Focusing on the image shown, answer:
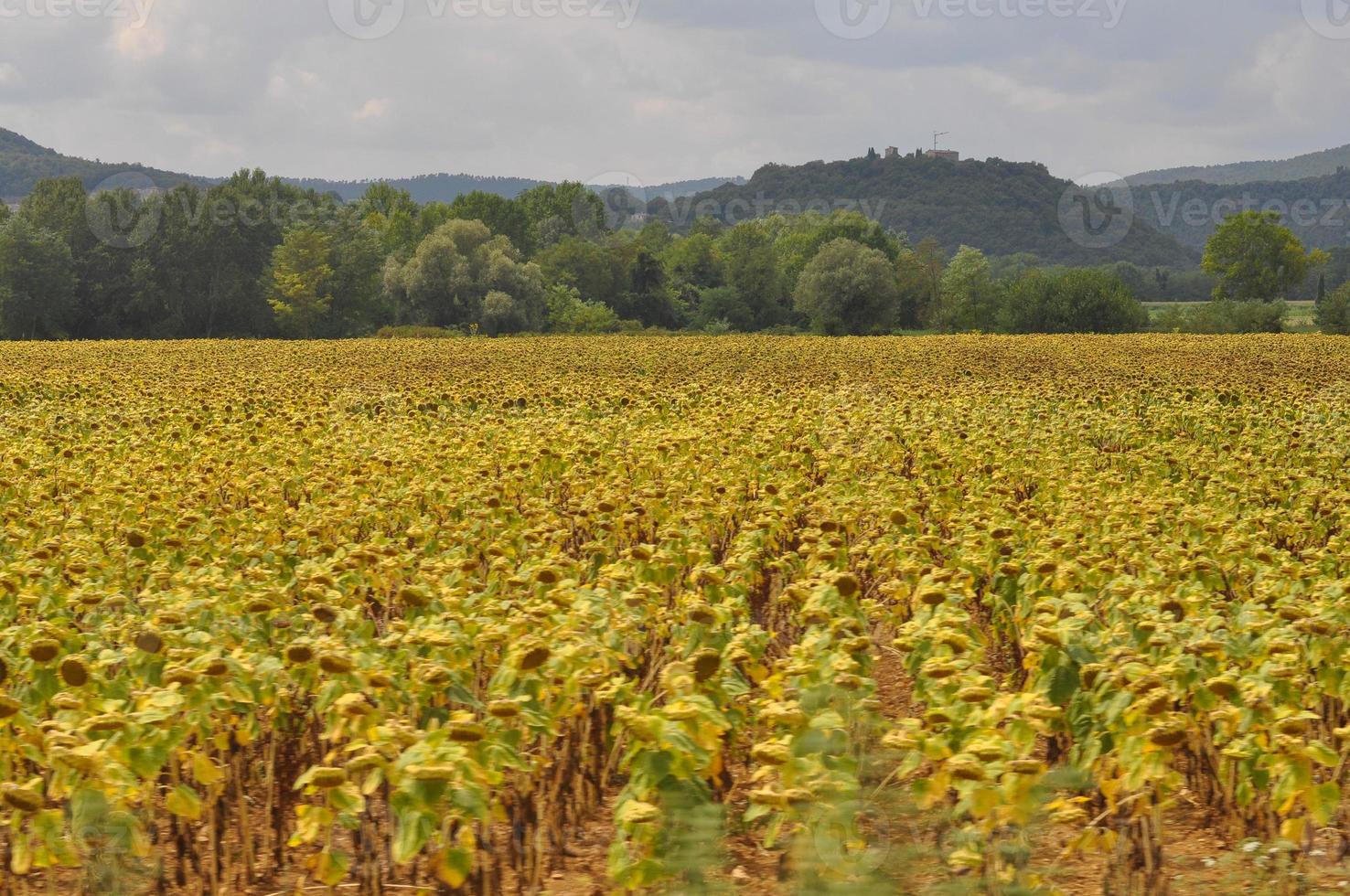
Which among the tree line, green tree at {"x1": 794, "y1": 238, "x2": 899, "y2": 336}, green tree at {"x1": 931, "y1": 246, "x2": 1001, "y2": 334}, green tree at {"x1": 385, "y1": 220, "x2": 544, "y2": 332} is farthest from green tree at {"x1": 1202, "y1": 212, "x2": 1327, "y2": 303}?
green tree at {"x1": 385, "y1": 220, "x2": 544, "y2": 332}

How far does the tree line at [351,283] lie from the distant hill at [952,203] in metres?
81.1

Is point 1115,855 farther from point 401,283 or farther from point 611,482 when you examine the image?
point 401,283

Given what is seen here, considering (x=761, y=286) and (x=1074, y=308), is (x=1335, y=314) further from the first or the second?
(x=761, y=286)

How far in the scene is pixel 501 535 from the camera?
24.1 ft

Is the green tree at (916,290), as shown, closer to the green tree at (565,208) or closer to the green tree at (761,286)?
the green tree at (761,286)

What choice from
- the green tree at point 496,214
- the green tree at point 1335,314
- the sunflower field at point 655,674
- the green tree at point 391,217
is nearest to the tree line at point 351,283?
the green tree at point 391,217

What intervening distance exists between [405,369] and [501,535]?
60.8ft

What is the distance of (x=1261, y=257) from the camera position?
112062mm

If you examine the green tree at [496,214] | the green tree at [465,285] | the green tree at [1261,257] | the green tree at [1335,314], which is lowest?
the green tree at [1335,314]

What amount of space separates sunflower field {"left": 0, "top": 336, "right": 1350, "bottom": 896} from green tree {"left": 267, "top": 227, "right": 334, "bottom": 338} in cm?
5995

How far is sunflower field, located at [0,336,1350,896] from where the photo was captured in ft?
12.4

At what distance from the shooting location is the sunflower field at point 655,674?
3.79 metres

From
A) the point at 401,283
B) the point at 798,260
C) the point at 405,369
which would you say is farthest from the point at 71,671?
the point at 798,260

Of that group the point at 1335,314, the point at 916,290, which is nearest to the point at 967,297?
the point at 916,290
